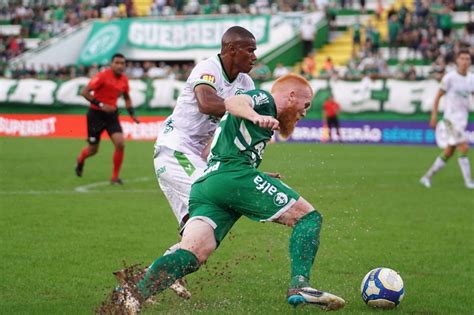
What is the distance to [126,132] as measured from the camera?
35.0 meters

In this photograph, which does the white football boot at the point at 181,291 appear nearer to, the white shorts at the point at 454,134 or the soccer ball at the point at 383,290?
the soccer ball at the point at 383,290

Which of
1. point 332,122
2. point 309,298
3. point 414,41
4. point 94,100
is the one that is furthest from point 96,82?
point 414,41

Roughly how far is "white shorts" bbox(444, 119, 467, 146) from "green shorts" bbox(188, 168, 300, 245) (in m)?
12.2

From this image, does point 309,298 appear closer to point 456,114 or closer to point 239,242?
point 239,242

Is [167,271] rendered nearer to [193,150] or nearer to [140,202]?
[193,150]

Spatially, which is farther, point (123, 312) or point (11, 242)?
point (11, 242)

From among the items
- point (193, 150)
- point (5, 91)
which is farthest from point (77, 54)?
point (193, 150)

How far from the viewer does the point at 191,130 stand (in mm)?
7887

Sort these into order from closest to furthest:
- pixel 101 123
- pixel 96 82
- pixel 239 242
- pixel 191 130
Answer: pixel 191 130 < pixel 239 242 < pixel 96 82 < pixel 101 123

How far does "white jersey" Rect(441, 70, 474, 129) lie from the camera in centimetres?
1825

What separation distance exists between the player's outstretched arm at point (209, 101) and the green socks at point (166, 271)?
1182 mm

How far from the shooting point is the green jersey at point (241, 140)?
6500 mm

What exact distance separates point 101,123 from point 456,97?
277 inches

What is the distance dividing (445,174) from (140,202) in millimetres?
9123
